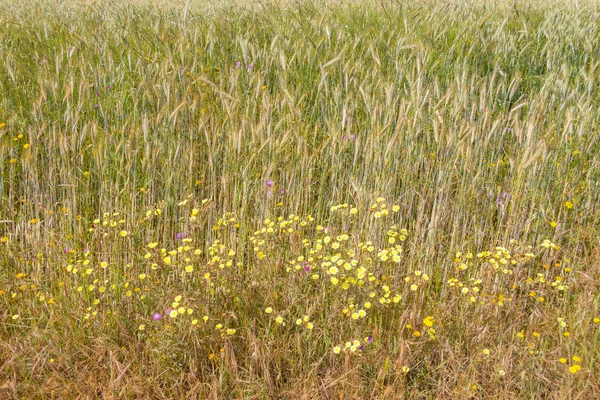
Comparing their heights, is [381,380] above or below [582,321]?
below

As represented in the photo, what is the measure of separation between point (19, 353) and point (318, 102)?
5.53 ft

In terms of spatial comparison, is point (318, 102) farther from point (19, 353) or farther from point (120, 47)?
point (19, 353)

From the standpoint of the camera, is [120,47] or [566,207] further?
[120,47]

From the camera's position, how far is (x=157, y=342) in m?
1.60

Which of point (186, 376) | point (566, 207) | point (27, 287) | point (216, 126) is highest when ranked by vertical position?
point (216, 126)

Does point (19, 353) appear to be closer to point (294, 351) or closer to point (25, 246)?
point (25, 246)

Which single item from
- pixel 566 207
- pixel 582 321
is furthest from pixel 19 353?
pixel 566 207

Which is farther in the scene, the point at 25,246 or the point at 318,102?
the point at 318,102

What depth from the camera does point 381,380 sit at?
1515 millimetres

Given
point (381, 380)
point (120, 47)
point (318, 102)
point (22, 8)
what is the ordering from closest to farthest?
1. point (381, 380)
2. point (318, 102)
3. point (120, 47)
4. point (22, 8)

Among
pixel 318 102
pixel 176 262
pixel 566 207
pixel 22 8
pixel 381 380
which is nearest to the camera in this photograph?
pixel 381 380

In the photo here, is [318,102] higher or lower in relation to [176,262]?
higher

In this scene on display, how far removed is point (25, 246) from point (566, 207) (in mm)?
2061

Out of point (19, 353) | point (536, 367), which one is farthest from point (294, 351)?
point (19, 353)
